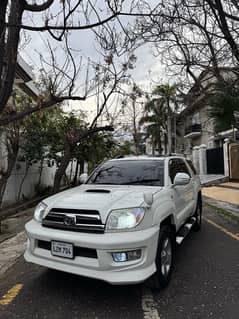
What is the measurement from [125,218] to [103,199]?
1.50ft

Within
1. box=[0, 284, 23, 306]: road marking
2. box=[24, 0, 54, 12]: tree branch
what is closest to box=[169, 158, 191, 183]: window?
box=[0, 284, 23, 306]: road marking

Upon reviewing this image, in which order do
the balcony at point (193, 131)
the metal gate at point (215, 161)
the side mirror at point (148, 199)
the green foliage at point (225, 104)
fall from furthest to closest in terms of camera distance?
the balcony at point (193, 131)
the metal gate at point (215, 161)
the green foliage at point (225, 104)
the side mirror at point (148, 199)

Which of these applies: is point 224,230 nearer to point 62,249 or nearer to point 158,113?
point 62,249

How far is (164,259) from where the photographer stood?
14.6 feet

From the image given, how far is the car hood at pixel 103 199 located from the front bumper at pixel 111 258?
289 mm

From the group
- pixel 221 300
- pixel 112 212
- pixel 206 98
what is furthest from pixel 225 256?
pixel 206 98

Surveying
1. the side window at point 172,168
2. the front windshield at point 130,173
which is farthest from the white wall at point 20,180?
the side window at point 172,168

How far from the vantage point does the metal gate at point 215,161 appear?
78.8 ft

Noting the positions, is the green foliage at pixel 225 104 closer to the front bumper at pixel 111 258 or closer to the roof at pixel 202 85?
the roof at pixel 202 85

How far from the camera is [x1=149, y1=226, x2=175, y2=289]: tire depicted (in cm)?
414

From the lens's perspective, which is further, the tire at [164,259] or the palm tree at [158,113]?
the palm tree at [158,113]

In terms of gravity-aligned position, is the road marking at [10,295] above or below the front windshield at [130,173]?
below

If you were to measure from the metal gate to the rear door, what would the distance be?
17.7 m

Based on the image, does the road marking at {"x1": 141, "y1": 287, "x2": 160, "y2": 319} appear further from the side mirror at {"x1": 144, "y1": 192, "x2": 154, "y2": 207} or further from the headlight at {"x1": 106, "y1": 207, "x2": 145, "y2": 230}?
the side mirror at {"x1": 144, "y1": 192, "x2": 154, "y2": 207}
